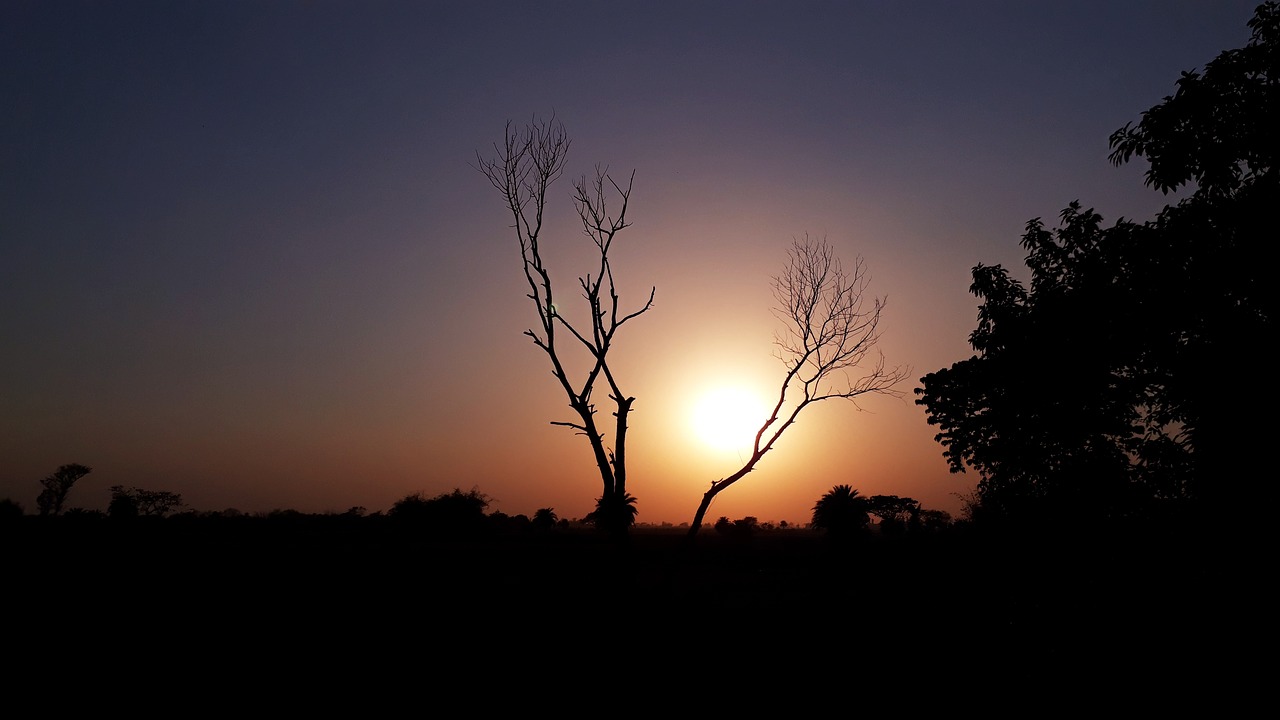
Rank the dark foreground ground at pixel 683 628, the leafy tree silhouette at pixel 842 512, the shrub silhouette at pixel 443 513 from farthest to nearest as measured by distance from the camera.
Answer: the shrub silhouette at pixel 443 513 < the leafy tree silhouette at pixel 842 512 < the dark foreground ground at pixel 683 628

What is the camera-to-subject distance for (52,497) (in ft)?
301

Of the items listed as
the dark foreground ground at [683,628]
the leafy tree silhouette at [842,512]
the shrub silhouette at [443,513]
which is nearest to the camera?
the dark foreground ground at [683,628]

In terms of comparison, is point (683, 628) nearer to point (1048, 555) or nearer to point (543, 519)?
point (1048, 555)

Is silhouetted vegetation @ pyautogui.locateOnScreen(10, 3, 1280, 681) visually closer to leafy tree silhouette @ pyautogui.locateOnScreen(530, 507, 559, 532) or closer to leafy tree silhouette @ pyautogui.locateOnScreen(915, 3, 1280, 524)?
leafy tree silhouette @ pyautogui.locateOnScreen(915, 3, 1280, 524)

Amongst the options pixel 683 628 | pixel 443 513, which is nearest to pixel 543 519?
pixel 443 513

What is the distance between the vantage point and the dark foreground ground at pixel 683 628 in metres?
8.62

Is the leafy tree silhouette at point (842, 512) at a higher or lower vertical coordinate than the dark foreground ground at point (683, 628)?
higher

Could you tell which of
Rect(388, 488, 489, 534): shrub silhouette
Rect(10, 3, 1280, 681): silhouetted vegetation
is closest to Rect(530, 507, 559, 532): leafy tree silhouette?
Rect(388, 488, 489, 534): shrub silhouette

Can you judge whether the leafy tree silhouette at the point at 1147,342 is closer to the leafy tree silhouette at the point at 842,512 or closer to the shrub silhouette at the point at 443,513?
the leafy tree silhouette at the point at 842,512

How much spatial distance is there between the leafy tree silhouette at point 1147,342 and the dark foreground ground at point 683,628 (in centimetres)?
199

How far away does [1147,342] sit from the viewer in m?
13.3

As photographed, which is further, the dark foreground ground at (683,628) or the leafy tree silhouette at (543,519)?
the leafy tree silhouette at (543,519)

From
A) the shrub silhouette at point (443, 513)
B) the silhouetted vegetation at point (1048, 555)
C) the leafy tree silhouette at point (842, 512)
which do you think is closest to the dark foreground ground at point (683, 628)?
the silhouetted vegetation at point (1048, 555)

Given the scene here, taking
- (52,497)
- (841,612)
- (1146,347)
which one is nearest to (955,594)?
(841,612)
